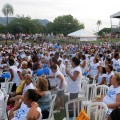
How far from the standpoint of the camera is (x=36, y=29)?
88062mm

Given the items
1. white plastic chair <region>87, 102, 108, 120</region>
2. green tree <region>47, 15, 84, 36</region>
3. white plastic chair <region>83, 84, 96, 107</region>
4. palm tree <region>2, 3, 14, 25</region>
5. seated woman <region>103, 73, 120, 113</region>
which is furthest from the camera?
palm tree <region>2, 3, 14, 25</region>

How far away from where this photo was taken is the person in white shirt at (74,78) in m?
7.99

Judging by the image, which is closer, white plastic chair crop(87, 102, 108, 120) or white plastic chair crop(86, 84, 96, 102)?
white plastic chair crop(87, 102, 108, 120)

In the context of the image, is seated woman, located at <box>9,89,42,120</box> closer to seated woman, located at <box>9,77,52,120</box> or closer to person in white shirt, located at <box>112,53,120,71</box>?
seated woman, located at <box>9,77,52,120</box>

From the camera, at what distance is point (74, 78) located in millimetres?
8039

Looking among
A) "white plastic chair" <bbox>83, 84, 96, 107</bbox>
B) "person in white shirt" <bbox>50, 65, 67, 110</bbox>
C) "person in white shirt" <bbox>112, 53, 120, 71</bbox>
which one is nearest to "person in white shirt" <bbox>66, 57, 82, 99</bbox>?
"white plastic chair" <bbox>83, 84, 96, 107</bbox>

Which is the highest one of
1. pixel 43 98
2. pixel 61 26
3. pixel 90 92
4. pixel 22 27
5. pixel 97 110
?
pixel 61 26

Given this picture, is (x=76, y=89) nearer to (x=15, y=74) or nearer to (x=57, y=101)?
(x=57, y=101)

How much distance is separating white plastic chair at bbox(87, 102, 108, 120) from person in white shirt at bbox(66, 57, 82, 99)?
7.13ft

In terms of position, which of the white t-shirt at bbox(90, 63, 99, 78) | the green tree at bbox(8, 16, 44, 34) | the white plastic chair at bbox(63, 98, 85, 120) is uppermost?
Result: the green tree at bbox(8, 16, 44, 34)

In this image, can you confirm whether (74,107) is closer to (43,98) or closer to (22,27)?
(43,98)

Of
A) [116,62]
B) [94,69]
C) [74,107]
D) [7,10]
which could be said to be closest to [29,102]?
[74,107]

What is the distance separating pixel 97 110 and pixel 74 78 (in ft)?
7.49

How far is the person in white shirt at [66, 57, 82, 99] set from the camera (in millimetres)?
7994
